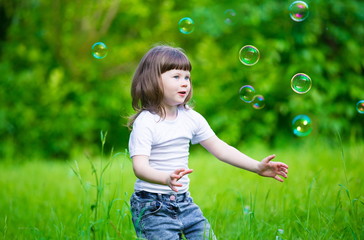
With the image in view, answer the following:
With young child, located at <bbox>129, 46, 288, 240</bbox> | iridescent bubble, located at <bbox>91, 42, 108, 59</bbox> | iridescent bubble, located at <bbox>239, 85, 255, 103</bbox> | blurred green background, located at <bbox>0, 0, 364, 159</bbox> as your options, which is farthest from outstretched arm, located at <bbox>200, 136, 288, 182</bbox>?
A: blurred green background, located at <bbox>0, 0, 364, 159</bbox>

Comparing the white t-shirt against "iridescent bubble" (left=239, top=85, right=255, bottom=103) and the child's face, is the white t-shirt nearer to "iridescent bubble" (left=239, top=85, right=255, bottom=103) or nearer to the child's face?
the child's face

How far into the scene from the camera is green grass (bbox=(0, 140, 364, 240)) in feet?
7.29

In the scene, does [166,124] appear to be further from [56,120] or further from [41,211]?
[56,120]

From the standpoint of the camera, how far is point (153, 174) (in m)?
2.01

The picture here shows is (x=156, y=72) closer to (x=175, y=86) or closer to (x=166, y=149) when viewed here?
(x=175, y=86)

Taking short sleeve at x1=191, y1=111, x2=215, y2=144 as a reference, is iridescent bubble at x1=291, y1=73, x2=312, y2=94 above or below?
above

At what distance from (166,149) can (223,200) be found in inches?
38.5

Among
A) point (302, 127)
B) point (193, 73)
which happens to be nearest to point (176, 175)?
point (302, 127)

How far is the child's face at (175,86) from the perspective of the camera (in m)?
2.24

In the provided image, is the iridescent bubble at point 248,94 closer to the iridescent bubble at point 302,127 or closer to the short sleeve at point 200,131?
the iridescent bubble at point 302,127

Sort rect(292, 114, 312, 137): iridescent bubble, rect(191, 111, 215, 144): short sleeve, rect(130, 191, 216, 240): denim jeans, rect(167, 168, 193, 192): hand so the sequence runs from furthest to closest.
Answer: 1. rect(292, 114, 312, 137): iridescent bubble
2. rect(191, 111, 215, 144): short sleeve
3. rect(130, 191, 216, 240): denim jeans
4. rect(167, 168, 193, 192): hand

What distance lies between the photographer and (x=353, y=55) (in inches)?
270

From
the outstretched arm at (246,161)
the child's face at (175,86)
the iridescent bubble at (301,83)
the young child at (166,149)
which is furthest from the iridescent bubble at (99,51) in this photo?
the iridescent bubble at (301,83)

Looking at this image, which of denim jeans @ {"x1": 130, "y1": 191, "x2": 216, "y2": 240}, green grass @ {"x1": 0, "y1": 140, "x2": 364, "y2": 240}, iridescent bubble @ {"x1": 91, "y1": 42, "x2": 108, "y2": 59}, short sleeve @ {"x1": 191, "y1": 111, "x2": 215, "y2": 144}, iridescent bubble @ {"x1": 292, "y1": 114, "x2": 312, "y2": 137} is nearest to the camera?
denim jeans @ {"x1": 130, "y1": 191, "x2": 216, "y2": 240}
